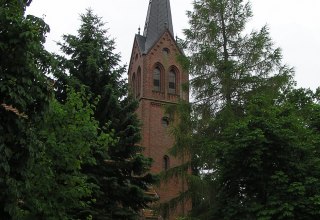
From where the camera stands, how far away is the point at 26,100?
7.75 metres

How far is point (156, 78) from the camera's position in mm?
40062

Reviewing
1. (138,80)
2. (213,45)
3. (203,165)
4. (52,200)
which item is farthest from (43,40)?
(138,80)

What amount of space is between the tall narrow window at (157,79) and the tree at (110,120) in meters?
21.4

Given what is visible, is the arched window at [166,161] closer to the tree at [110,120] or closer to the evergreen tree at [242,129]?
the evergreen tree at [242,129]

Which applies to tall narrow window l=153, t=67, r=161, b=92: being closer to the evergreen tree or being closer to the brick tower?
the brick tower

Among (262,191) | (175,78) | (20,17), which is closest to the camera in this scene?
(20,17)

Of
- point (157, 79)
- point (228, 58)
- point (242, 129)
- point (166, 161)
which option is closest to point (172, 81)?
point (157, 79)

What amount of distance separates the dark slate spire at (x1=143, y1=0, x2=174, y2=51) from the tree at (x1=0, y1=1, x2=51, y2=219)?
33995 millimetres

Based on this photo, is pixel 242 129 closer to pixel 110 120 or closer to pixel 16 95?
pixel 110 120

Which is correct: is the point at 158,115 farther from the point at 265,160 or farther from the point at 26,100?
the point at 26,100

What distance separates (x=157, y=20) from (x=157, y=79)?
6066 millimetres

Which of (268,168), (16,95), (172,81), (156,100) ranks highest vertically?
(172,81)

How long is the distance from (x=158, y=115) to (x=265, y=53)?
19.1m

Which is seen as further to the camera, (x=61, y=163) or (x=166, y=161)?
(x=166, y=161)
